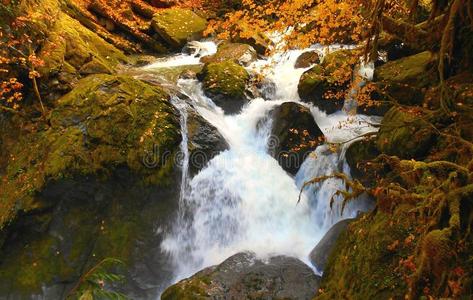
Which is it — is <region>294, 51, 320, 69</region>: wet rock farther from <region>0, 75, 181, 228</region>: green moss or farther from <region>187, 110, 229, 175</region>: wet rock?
<region>0, 75, 181, 228</region>: green moss

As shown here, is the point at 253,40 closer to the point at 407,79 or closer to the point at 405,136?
the point at 407,79

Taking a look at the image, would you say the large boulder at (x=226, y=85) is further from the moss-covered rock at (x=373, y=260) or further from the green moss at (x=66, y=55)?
the moss-covered rock at (x=373, y=260)

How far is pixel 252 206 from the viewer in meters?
8.35

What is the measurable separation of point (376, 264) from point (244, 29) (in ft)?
40.5

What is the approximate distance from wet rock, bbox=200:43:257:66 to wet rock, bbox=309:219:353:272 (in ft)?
26.0

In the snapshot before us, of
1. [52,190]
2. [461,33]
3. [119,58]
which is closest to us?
[461,33]

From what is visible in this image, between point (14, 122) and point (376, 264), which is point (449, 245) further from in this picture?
point (14, 122)

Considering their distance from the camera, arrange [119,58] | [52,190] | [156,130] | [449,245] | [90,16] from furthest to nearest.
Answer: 1. [90,16]
2. [119,58]
3. [156,130]
4. [52,190]
5. [449,245]

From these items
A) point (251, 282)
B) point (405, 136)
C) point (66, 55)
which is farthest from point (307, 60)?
point (251, 282)

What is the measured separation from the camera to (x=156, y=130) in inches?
312

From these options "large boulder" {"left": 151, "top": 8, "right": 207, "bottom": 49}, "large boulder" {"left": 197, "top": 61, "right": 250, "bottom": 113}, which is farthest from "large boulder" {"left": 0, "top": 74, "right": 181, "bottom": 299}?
"large boulder" {"left": 151, "top": 8, "right": 207, "bottom": 49}

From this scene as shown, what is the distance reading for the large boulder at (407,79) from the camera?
25.7 feet

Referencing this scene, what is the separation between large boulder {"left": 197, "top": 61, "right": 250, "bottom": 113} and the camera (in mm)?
10828

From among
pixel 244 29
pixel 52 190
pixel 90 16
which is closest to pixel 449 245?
pixel 52 190
